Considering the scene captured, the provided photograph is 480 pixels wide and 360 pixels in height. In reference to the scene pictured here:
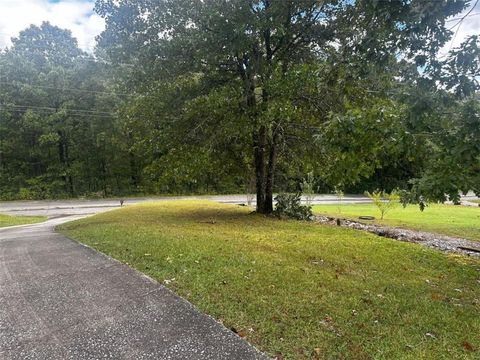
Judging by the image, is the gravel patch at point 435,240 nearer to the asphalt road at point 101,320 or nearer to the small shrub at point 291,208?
the small shrub at point 291,208

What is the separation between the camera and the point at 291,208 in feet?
42.1

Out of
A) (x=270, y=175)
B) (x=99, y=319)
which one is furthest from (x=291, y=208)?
(x=99, y=319)

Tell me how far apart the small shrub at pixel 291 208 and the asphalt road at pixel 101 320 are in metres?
8.23

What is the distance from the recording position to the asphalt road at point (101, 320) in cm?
299

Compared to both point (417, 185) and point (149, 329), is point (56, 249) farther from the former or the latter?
point (417, 185)

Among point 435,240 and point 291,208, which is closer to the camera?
point 435,240

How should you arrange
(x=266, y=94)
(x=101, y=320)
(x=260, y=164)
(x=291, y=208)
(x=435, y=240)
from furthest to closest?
(x=291, y=208)
(x=260, y=164)
(x=435, y=240)
(x=266, y=94)
(x=101, y=320)

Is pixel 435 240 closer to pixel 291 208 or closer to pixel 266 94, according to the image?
pixel 291 208

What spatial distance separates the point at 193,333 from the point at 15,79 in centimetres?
2869

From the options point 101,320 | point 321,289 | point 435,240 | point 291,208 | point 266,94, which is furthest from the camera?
point 291,208

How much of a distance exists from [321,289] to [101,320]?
254 cm

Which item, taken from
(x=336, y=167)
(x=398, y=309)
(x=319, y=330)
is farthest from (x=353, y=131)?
(x=319, y=330)

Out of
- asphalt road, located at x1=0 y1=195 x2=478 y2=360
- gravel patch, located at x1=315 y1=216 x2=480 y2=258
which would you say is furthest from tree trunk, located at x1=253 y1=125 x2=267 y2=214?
asphalt road, located at x1=0 y1=195 x2=478 y2=360

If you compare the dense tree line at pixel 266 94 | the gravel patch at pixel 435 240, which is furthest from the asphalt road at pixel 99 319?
the gravel patch at pixel 435 240
